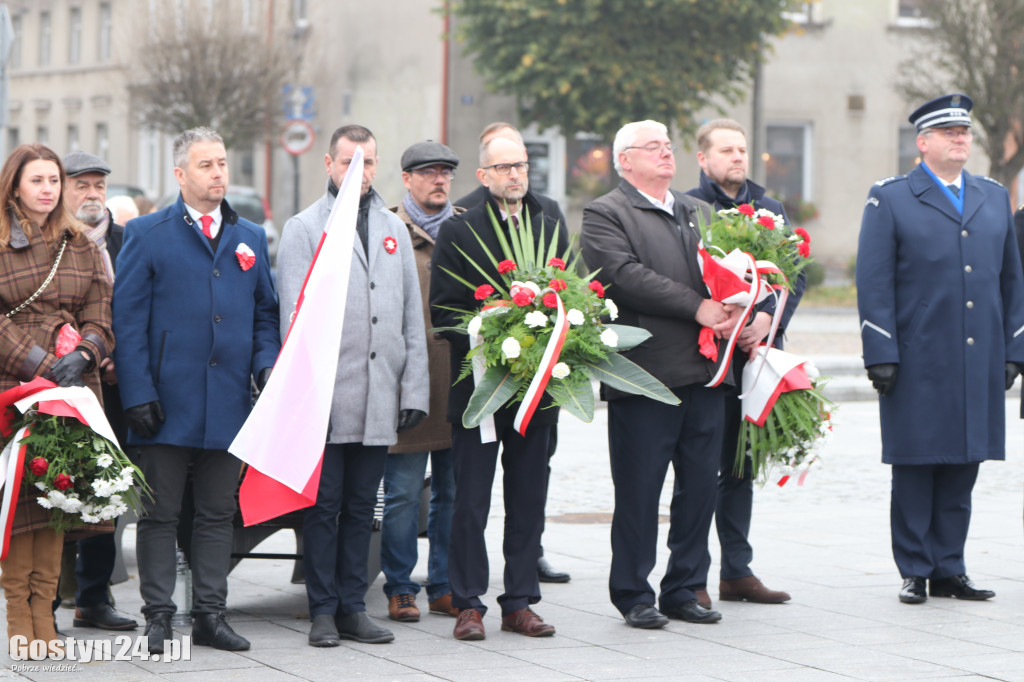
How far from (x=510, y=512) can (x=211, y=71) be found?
2650cm

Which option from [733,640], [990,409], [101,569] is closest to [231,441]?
[101,569]

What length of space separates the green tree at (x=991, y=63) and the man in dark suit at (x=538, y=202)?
21.9 m

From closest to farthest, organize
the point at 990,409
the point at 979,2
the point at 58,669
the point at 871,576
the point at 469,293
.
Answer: the point at 58,669 < the point at 469,293 < the point at 990,409 < the point at 871,576 < the point at 979,2

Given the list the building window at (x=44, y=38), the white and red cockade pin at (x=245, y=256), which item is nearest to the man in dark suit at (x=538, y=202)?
the white and red cockade pin at (x=245, y=256)

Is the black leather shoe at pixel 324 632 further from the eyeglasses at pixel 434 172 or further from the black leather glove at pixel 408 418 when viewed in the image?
the eyeglasses at pixel 434 172

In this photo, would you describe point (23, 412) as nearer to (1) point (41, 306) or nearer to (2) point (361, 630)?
(1) point (41, 306)

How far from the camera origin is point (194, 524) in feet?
20.9

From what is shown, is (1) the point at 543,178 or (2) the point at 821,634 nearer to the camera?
(2) the point at 821,634

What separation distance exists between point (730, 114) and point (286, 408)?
29524 mm

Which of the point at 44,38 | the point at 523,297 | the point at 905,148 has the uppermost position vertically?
the point at 44,38

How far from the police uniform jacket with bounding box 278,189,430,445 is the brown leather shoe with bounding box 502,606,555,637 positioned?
926 millimetres

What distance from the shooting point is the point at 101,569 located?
6.76m

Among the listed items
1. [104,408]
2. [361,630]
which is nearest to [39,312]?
[104,408]

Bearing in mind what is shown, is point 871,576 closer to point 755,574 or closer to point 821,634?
point 755,574
